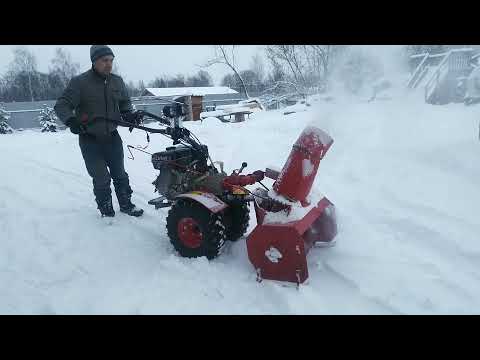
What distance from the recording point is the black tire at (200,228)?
3.32 meters

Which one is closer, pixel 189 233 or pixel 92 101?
pixel 189 233

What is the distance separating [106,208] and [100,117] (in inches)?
44.0

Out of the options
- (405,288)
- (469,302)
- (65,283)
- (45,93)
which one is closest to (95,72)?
(65,283)

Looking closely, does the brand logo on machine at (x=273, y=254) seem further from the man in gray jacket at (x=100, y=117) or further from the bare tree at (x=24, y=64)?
the bare tree at (x=24, y=64)

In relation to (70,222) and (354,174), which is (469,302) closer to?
(354,174)

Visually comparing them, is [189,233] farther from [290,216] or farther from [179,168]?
[290,216]

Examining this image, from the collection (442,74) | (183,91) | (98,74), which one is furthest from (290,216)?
(183,91)

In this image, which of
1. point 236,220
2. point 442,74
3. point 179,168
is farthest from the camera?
point 442,74

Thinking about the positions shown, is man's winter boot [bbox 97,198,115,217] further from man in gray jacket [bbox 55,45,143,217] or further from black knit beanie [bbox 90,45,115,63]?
black knit beanie [bbox 90,45,115,63]

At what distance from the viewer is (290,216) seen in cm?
304

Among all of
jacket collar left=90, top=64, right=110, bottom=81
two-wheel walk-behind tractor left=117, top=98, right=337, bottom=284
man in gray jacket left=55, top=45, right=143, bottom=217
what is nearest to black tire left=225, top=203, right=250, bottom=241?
two-wheel walk-behind tractor left=117, top=98, right=337, bottom=284

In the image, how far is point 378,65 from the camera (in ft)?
14.2

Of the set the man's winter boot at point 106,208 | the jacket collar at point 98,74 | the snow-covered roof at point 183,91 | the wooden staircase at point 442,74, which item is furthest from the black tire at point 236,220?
the snow-covered roof at point 183,91

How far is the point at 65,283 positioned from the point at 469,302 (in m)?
3.13
